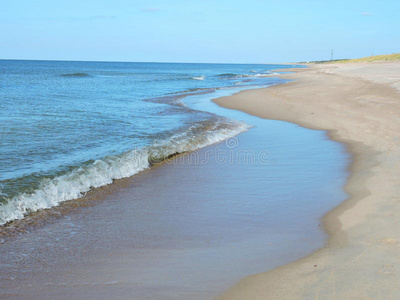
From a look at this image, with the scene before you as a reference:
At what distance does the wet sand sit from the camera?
11.3ft

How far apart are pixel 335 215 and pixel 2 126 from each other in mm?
10035

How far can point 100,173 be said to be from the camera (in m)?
7.03

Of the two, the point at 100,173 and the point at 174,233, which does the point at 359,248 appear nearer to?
the point at 174,233

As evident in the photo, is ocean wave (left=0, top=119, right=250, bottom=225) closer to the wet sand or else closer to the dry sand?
the wet sand

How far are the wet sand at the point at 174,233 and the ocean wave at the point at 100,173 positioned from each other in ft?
0.81

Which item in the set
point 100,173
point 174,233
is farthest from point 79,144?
point 174,233

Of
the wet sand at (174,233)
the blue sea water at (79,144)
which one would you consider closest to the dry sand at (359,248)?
the wet sand at (174,233)

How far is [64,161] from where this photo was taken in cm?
775

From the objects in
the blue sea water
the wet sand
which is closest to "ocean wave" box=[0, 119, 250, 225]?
the blue sea water

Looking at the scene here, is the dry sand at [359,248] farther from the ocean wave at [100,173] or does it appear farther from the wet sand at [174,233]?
the ocean wave at [100,173]

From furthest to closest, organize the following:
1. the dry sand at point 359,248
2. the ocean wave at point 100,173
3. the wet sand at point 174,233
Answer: the ocean wave at point 100,173, the wet sand at point 174,233, the dry sand at point 359,248

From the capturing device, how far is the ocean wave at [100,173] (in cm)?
547

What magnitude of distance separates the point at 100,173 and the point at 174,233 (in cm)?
292

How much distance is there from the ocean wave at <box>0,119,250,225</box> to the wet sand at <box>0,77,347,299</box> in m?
0.25
